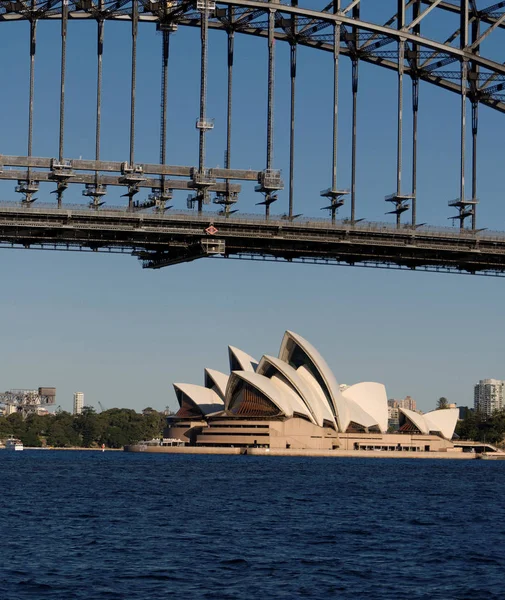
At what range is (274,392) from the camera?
5064 inches

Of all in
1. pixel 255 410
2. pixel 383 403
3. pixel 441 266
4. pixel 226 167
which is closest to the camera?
pixel 226 167

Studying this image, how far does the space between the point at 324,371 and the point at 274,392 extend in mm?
5128

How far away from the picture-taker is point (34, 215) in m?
56.3

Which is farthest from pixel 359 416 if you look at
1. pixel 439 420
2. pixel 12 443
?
pixel 12 443

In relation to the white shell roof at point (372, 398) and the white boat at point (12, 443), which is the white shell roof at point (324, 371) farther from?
the white boat at point (12, 443)

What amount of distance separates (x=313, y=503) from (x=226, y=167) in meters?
21.8

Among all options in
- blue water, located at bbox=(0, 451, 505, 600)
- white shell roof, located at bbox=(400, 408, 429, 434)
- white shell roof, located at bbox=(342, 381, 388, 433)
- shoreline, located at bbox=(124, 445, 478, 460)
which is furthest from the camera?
white shell roof, located at bbox=(400, 408, 429, 434)

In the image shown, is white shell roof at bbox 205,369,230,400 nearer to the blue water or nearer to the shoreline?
the shoreline

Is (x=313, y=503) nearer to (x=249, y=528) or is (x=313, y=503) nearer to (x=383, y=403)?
(x=249, y=528)

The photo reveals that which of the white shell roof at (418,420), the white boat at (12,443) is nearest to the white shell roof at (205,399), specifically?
the white shell roof at (418,420)

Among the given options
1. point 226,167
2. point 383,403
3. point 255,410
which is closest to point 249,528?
point 226,167

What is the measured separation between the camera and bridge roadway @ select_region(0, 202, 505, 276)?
5719cm

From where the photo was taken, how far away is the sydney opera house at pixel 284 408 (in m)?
129

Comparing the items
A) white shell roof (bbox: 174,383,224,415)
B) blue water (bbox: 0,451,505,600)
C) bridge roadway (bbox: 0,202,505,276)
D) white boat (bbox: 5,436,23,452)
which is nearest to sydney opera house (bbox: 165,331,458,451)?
white shell roof (bbox: 174,383,224,415)
